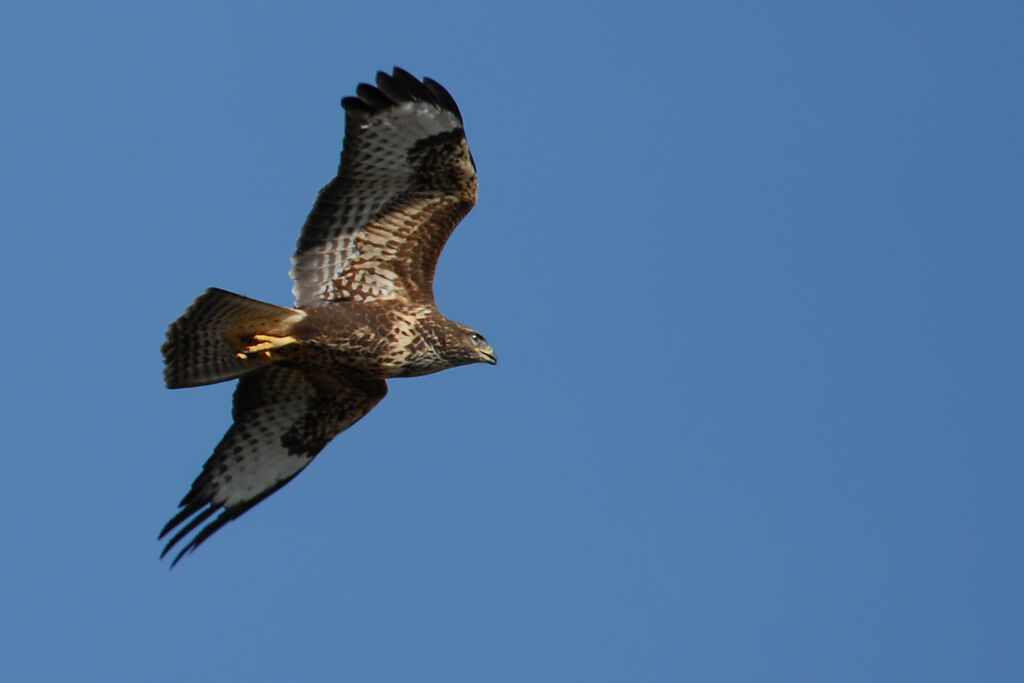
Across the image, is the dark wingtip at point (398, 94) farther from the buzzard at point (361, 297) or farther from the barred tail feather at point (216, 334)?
the barred tail feather at point (216, 334)

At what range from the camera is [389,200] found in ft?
34.5

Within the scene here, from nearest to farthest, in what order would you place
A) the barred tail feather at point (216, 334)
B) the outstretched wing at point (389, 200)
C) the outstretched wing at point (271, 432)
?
1. the barred tail feather at point (216, 334)
2. the outstretched wing at point (389, 200)
3. the outstretched wing at point (271, 432)

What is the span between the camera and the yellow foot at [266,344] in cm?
1014

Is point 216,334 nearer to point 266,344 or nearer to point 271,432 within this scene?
point 266,344

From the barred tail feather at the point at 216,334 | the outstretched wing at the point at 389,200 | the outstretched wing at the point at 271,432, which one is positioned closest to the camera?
the barred tail feather at the point at 216,334

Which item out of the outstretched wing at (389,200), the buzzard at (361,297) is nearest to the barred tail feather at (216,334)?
the buzzard at (361,297)

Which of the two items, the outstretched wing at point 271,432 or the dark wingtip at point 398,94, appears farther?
the outstretched wing at point 271,432

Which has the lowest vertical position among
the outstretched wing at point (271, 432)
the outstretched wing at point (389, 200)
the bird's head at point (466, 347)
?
the outstretched wing at point (271, 432)

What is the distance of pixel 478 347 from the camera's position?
10438 mm

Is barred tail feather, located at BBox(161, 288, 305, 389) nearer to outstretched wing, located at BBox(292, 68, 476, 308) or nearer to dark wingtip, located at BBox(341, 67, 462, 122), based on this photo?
outstretched wing, located at BBox(292, 68, 476, 308)

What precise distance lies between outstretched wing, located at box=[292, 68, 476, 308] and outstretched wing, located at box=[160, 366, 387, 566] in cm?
75

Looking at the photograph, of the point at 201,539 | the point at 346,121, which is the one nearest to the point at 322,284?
the point at 346,121

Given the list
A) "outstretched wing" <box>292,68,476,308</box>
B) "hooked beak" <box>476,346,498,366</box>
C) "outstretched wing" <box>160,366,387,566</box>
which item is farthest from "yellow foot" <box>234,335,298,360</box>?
"hooked beak" <box>476,346,498,366</box>

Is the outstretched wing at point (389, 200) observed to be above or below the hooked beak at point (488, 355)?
above
